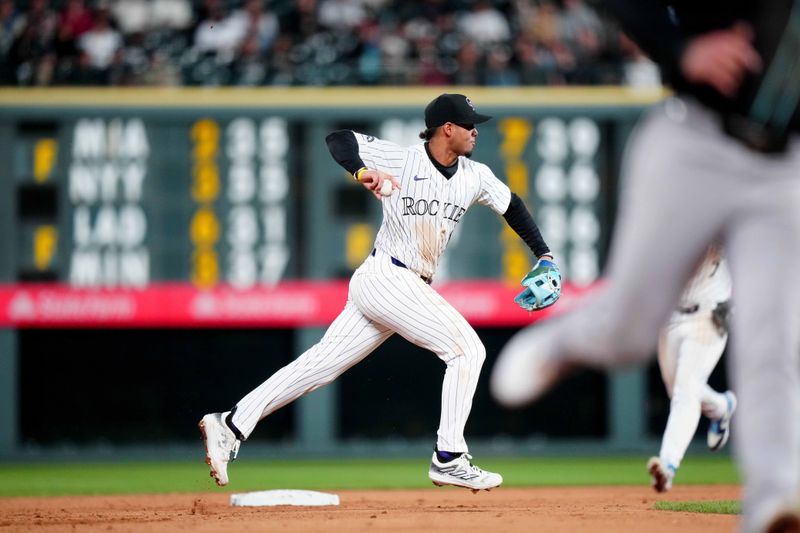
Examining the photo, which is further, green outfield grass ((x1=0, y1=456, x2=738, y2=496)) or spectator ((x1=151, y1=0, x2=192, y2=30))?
spectator ((x1=151, y1=0, x2=192, y2=30))

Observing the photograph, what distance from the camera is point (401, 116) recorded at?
12523 mm

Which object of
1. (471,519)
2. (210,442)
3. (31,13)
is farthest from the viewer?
(31,13)

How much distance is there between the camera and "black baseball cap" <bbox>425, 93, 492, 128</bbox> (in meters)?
6.43

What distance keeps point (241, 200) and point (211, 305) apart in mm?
1118

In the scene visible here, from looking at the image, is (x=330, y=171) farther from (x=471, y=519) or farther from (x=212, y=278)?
(x=471, y=519)

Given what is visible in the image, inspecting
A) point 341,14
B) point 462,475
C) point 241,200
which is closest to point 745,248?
point 462,475

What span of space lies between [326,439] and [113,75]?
4.26m

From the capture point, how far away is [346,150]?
618 cm

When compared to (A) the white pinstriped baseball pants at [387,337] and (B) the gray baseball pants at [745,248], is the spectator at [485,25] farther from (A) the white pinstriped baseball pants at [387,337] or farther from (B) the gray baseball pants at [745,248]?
(B) the gray baseball pants at [745,248]

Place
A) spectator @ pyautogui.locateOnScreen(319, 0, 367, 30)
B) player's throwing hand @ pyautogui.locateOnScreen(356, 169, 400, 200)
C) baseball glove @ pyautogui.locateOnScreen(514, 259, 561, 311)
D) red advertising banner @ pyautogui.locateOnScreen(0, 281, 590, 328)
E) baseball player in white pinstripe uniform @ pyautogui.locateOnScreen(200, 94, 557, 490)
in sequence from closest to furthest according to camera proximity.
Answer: player's throwing hand @ pyautogui.locateOnScreen(356, 169, 400, 200) < baseball player in white pinstripe uniform @ pyautogui.locateOnScreen(200, 94, 557, 490) < baseball glove @ pyautogui.locateOnScreen(514, 259, 561, 311) < red advertising banner @ pyautogui.locateOnScreen(0, 281, 590, 328) < spectator @ pyautogui.locateOnScreen(319, 0, 367, 30)

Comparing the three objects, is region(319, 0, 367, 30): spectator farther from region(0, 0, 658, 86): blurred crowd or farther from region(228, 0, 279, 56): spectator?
region(228, 0, 279, 56): spectator

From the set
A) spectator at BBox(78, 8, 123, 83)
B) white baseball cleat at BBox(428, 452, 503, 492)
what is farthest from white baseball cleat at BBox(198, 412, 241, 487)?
spectator at BBox(78, 8, 123, 83)

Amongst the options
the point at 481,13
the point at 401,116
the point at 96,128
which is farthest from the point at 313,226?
the point at 481,13

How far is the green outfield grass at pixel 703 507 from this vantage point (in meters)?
6.57
